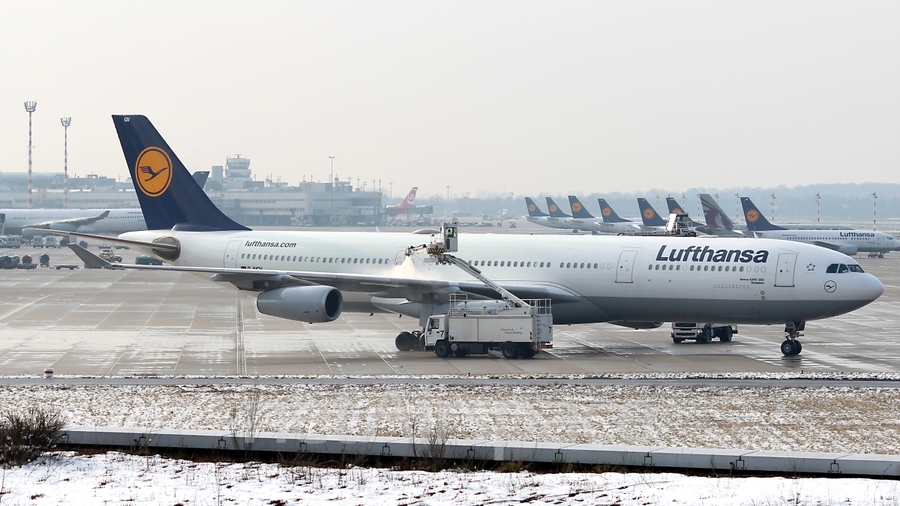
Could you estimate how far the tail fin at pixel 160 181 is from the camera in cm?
4491

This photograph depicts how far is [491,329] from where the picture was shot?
116 ft

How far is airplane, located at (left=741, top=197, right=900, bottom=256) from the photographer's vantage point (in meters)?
115

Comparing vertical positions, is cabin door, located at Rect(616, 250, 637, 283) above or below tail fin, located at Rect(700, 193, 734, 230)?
below

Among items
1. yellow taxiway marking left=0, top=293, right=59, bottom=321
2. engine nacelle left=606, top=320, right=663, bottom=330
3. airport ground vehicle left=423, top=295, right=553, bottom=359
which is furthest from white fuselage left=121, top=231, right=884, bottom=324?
yellow taxiway marking left=0, top=293, right=59, bottom=321

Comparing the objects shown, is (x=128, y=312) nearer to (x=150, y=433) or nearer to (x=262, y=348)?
(x=262, y=348)

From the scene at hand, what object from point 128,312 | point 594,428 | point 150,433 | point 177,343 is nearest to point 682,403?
point 594,428

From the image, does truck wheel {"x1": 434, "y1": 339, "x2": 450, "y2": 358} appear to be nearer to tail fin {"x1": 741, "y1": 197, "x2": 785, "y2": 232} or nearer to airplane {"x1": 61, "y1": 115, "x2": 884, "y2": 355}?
airplane {"x1": 61, "y1": 115, "x2": 884, "y2": 355}

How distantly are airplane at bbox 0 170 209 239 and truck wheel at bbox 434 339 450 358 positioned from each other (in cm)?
10062

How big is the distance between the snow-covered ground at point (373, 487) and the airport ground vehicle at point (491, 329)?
18.9 meters

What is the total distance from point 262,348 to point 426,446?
73.0 feet

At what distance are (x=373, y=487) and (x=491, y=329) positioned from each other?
20.3 metres

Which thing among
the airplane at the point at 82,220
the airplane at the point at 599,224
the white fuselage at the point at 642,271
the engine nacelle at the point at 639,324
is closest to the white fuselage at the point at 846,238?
the airplane at the point at 599,224

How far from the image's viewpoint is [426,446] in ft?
56.4

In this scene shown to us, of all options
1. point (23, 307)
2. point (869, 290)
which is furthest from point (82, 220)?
point (869, 290)
